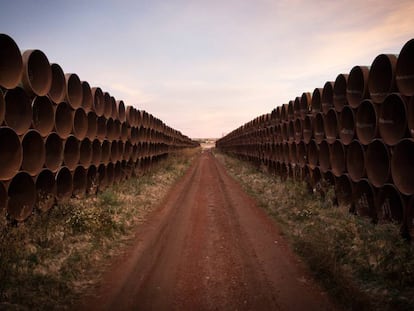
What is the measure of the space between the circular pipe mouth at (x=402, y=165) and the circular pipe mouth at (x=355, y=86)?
1.94 metres

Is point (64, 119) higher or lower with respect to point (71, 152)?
higher

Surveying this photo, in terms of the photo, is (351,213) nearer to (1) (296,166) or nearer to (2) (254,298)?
(2) (254,298)

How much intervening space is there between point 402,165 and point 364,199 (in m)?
1.57

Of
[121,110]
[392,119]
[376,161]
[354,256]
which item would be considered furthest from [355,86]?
[121,110]

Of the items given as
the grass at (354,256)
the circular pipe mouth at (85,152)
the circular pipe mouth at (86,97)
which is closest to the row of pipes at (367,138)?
the grass at (354,256)

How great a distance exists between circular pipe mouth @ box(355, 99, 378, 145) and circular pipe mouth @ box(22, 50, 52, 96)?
7048mm

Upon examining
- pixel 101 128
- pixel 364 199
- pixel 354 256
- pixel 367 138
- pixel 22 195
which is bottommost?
pixel 354 256

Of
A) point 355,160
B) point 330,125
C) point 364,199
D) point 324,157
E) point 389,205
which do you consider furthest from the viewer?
point 324,157

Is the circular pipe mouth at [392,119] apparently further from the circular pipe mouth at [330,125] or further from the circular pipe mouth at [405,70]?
the circular pipe mouth at [330,125]

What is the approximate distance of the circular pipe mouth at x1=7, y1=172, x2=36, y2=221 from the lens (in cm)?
751

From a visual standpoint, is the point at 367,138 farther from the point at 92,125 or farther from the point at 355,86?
the point at 92,125

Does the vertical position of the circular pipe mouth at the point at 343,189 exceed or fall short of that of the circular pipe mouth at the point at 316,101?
it falls short

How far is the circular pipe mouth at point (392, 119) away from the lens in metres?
7.34

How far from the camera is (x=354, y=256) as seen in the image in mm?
6121
